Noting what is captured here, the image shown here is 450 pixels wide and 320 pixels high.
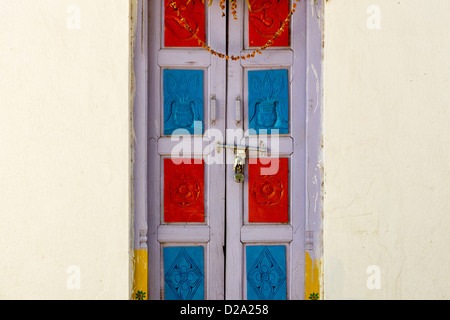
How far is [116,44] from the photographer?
259 centimetres

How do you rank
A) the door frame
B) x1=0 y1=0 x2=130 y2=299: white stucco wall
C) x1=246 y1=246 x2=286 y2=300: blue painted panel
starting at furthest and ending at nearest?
1. x1=246 y1=246 x2=286 y2=300: blue painted panel
2. the door frame
3. x1=0 y1=0 x2=130 y2=299: white stucco wall

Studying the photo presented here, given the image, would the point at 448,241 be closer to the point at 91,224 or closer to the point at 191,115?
the point at 191,115

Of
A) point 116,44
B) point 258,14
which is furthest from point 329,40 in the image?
point 116,44

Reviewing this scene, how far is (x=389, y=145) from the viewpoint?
8.57ft

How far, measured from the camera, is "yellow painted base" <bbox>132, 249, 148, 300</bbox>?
2713 mm

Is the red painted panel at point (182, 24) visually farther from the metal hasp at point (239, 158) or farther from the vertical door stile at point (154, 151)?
the metal hasp at point (239, 158)

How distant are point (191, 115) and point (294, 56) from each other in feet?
2.40

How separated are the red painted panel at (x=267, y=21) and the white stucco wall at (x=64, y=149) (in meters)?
0.76

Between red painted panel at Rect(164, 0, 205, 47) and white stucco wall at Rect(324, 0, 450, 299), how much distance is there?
76 cm

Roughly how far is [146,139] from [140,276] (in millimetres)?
836

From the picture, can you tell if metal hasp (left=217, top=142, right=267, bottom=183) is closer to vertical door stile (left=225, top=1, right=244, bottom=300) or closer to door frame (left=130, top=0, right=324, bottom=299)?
vertical door stile (left=225, top=1, right=244, bottom=300)

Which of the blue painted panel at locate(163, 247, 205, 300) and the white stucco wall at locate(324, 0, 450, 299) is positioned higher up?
the white stucco wall at locate(324, 0, 450, 299)

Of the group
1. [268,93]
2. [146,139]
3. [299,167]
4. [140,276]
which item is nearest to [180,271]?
[140,276]

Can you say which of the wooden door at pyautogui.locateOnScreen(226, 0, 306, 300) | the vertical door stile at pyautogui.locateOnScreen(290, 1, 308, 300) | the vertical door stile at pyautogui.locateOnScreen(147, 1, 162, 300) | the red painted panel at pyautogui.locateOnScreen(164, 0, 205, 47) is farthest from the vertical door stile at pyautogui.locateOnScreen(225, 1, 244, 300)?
the vertical door stile at pyautogui.locateOnScreen(147, 1, 162, 300)
